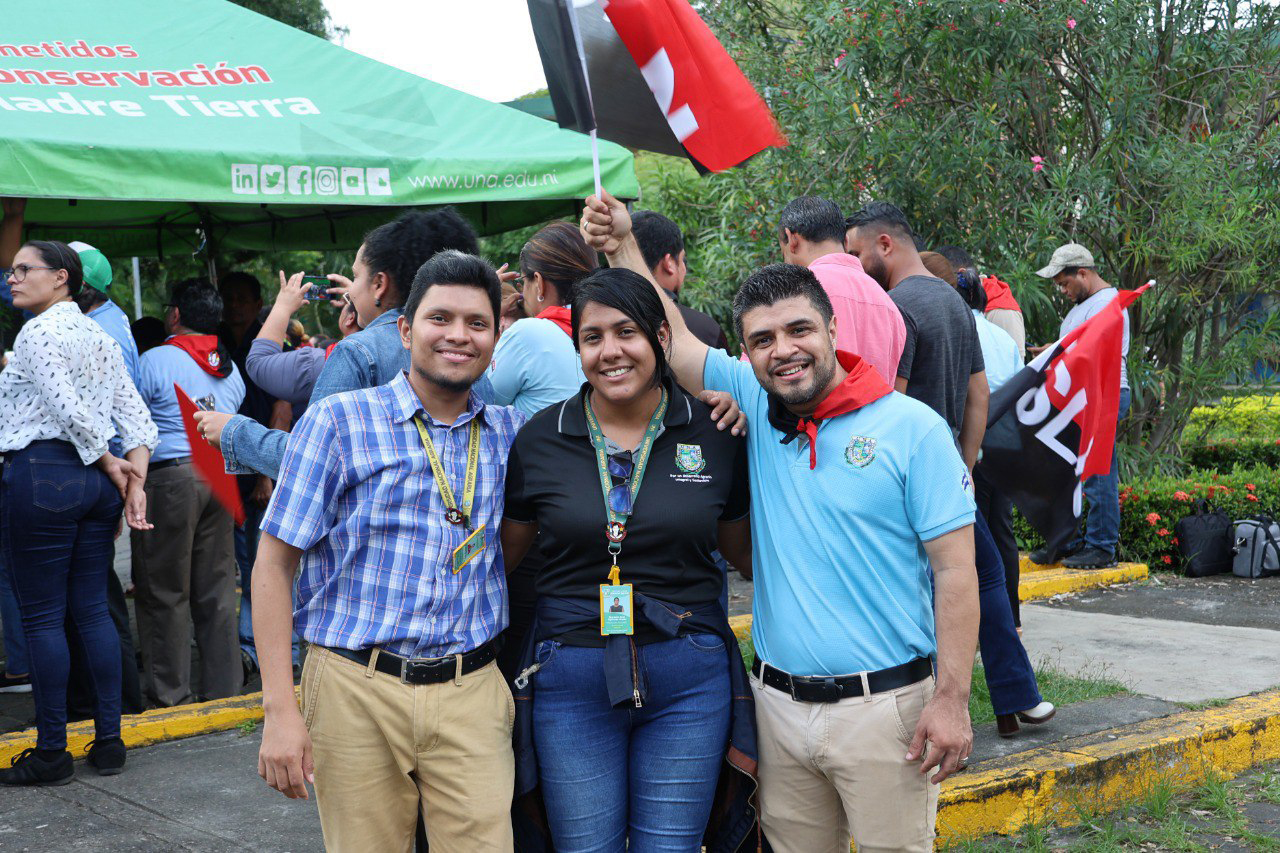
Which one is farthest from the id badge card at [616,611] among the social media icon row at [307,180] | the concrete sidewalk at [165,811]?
the social media icon row at [307,180]

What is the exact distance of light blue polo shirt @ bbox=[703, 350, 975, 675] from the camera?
2.94 meters

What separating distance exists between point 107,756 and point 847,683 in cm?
352

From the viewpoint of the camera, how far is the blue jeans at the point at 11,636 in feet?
20.2

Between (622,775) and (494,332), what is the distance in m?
1.14

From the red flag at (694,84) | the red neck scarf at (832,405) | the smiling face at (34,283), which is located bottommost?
the red neck scarf at (832,405)

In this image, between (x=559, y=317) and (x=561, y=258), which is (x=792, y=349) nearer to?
(x=559, y=317)

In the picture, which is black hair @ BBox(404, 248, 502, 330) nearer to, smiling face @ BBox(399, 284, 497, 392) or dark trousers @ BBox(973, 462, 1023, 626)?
smiling face @ BBox(399, 284, 497, 392)

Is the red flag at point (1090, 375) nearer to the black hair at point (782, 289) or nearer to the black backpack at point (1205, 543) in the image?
the black hair at point (782, 289)

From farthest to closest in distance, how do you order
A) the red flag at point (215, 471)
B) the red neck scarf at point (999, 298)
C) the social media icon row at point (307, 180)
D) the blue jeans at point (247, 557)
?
the red neck scarf at point (999, 298) < the blue jeans at point (247, 557) < the social media icon row at point (307, 180) < the red flag at point (215, 471)

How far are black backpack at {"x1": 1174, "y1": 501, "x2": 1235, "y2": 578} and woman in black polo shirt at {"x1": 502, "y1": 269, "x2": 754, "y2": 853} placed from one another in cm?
698

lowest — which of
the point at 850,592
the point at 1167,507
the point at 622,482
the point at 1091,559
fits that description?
the point at 1091,559

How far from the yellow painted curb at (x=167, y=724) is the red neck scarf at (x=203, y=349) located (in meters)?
1.66

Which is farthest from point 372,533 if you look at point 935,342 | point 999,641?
point 999,641

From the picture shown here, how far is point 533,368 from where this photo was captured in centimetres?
388
